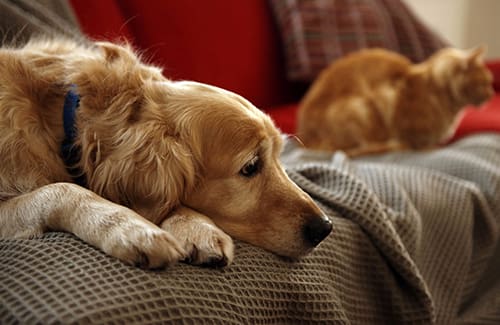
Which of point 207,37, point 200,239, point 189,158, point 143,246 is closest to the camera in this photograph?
point 143,246

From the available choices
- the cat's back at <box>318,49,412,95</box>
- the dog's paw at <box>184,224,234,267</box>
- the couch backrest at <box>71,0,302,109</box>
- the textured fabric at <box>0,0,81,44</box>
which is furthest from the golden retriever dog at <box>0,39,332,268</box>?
the cat's back at <box>318,49,412,95</box>

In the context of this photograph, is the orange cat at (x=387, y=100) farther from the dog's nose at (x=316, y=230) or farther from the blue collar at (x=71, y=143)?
the blue collar at (x=71, y=143)

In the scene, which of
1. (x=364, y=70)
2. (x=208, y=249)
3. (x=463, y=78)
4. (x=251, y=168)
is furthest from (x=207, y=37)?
(x=208, y=249)

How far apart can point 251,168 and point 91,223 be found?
351 millimetres

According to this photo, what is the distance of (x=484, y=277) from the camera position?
170cm

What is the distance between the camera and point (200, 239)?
918 mm

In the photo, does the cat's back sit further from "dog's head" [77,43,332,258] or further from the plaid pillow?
"dog's head" [77,43,332,258]

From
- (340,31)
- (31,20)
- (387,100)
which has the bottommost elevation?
(387,100)

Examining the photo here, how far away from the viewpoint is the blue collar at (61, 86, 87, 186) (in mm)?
1032

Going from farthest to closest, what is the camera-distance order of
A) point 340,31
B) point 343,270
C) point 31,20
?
point 340,31, point 31,20, point 343,270

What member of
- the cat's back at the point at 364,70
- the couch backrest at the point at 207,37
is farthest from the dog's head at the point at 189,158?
the cat's back at the point at 364,70

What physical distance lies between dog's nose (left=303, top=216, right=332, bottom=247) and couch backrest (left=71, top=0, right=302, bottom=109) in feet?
3.56

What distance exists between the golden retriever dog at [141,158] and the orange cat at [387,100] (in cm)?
150

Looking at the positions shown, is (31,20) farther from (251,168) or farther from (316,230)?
(316,230)
